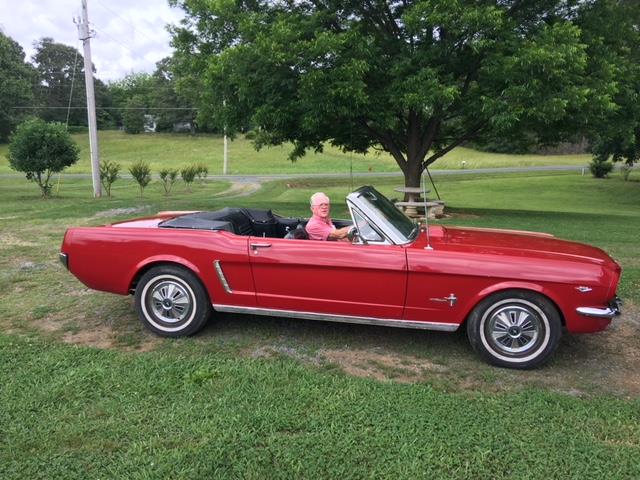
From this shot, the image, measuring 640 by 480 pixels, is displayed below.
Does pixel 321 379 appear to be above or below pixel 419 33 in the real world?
below

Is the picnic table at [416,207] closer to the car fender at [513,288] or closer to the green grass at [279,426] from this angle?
the car fender at [513,288]

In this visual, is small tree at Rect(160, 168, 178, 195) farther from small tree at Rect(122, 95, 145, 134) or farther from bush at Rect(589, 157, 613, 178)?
small tree at Rect(122, 95, 145, 134)

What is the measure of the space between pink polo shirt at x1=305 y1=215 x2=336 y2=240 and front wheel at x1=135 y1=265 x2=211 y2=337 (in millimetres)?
1019

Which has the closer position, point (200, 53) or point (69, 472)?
point (69, 472)

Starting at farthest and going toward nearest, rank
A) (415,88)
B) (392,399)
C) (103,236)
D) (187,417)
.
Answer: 1. (415,88)
2. (103,236)
3. (392,399)
4. (187,417)

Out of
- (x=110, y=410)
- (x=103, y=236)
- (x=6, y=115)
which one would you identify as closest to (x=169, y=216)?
(x=103, y=236)

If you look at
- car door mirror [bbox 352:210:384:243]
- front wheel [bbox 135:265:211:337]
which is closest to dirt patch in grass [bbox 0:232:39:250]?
front wheel [bbox 135:265:211:337]

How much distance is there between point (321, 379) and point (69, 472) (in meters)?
1.61

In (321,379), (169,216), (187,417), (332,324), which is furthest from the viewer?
(169,216)

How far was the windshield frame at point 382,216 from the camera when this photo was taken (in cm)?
415

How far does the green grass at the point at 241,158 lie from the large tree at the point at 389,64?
2936 cm

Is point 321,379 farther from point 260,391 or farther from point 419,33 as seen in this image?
point 419,33

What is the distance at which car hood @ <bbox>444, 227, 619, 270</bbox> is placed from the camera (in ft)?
13.0

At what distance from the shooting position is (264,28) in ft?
41.6
